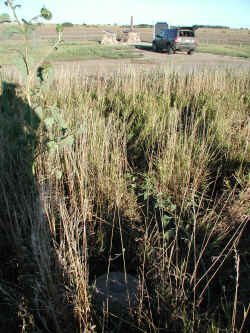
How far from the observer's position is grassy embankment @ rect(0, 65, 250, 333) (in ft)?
4.46

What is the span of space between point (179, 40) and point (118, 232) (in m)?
20.5

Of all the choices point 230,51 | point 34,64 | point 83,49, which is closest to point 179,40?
point 230,51

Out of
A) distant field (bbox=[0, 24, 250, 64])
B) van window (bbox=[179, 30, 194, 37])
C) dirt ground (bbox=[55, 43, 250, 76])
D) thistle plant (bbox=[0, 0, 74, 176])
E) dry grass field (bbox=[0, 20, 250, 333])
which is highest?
van window (bbox=[179, 30, 194, 37])

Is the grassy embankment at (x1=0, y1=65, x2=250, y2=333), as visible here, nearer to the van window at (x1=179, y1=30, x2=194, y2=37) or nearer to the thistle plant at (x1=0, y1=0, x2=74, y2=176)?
the thistle plant at (x1=0, y1=0, x2=74, y2=176)

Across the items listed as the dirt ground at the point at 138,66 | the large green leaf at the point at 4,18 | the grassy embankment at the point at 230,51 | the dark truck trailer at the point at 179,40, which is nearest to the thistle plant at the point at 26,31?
the large green leaf at the point at 4,18

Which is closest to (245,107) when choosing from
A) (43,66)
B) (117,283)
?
(43,66)

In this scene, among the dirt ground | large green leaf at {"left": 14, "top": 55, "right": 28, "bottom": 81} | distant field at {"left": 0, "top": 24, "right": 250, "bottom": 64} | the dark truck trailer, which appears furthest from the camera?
the dark truck trailer

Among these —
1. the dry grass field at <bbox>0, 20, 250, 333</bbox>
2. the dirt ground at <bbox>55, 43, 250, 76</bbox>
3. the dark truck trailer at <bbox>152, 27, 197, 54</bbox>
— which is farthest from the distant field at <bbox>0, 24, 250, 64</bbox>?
the dark truck trailer at <bbox>152, 27, 197, 54</bbox>

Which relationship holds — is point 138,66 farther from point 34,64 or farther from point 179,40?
point 179,40

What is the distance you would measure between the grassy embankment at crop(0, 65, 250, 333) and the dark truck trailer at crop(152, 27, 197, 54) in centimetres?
1852

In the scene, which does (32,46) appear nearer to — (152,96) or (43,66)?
(43,66)

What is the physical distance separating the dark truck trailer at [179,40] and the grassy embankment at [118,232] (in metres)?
18.5

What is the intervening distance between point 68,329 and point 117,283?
40cm

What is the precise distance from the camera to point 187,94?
5.00 metres
